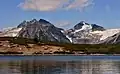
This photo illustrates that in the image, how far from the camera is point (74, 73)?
84.2m

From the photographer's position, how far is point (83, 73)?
8462 cm

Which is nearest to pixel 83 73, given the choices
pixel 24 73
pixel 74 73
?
pixel 74 73

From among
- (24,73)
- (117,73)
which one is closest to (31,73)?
(24,73)

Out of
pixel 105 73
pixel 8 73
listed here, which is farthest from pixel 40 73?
pixel 105 73

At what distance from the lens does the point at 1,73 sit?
274ft

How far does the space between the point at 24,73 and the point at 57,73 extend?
7543 millimetres

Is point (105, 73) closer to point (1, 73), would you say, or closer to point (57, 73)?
point (57, 73)

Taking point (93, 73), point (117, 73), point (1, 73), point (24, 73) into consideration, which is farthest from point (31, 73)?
point (117, 73)

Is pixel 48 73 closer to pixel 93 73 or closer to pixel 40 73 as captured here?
pixel 40 73

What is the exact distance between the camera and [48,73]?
83.8 m

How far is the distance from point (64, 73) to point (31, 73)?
777 cm

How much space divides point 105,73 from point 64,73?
9.40 meters

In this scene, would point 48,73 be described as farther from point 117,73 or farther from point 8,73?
point 117,73

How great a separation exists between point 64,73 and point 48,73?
3.72 metres
